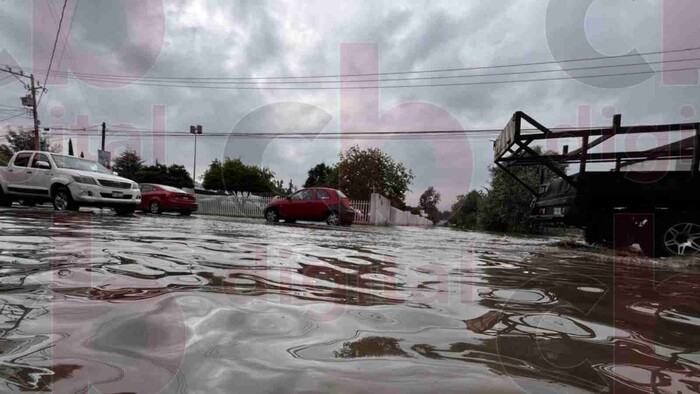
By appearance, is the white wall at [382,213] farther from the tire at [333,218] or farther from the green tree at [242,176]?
the green tree at [242,176]

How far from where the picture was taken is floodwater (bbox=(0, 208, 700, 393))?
120cm

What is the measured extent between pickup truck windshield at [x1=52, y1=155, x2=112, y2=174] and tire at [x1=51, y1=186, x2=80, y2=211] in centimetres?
60

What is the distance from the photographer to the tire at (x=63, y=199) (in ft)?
29.8

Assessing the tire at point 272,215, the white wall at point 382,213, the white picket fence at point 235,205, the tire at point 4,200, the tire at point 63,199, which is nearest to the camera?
the tire at point 63,199

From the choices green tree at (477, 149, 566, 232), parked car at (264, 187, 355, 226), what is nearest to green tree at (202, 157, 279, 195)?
green tree at (477, 149, 566, 232)

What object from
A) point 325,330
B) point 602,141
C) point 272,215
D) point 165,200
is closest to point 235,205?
point 165,200

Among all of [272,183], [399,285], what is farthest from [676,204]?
[272,183]

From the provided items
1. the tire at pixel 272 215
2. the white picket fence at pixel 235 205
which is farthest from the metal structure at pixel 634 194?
the white picket fence at pixel 235 205

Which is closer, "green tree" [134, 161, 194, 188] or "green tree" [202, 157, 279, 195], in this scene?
"green tree" [202, 157, 279, 195]

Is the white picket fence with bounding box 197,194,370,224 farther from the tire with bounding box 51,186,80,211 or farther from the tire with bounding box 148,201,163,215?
the tire with bounding box 51,186,80,211

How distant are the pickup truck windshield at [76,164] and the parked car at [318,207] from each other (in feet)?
18.6

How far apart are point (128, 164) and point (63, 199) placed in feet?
149

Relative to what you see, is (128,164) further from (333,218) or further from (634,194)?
(634,194)

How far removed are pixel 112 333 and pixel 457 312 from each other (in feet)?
5.17
